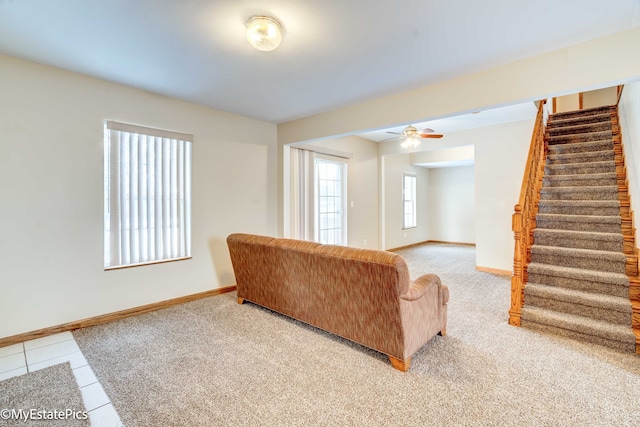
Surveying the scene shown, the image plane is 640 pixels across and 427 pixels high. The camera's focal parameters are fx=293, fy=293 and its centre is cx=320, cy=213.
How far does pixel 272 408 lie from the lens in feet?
5.99

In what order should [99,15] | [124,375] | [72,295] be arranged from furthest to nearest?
1. [72,295]
2. [124,375]
3. [99,15]

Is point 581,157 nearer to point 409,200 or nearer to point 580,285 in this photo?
point 580,285

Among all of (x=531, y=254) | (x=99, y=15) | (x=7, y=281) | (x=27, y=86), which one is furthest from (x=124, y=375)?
(x=531, y=254)

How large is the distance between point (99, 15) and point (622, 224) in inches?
→ 207

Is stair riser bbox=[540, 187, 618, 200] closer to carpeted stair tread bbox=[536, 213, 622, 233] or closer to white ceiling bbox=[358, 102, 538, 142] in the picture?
carpeted stair tread bbox=[536, 213, 622, 233]

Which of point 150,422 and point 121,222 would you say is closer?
point 150,422

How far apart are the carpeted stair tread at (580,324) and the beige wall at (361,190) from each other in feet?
11.6

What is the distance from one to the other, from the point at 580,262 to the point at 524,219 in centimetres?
72

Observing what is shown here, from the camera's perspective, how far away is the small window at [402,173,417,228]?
777 centimetres

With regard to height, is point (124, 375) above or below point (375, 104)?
below

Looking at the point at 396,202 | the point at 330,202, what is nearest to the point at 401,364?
the point at 330,202

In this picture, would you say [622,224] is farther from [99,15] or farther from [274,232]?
[99,15]

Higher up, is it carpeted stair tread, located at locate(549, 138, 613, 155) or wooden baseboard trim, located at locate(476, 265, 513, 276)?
carpeted stair tread, located at locate(549, 138, 613, 155)

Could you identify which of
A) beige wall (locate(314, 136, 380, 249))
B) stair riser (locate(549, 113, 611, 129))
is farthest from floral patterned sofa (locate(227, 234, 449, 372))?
stair riser (locate(549, 113, 611, 129))
